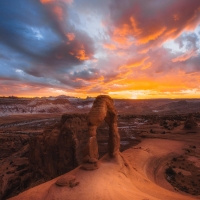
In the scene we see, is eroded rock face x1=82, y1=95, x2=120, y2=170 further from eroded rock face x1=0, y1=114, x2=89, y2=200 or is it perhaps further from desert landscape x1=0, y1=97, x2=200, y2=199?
eroded rock face x1=0, y1=114, x2=89, y2=200

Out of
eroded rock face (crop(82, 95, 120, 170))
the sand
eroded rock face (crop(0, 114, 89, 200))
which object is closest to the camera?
the sand

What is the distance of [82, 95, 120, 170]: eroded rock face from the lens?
30.9 feet

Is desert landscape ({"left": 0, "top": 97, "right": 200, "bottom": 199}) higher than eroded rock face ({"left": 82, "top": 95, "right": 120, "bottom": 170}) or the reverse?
the reverse

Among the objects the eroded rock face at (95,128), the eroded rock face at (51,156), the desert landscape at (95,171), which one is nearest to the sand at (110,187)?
the desert landscape at (95,171)

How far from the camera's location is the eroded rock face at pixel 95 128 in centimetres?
941

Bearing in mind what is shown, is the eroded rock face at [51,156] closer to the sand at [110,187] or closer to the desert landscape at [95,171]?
the desert landscape at [95,171]

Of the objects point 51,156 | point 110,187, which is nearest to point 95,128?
point 110,187

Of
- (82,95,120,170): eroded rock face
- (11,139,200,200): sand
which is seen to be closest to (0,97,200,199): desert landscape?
(11,139,200,200): sand

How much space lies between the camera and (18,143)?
81.0 ft

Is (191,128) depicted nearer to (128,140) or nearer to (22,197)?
(128,140)

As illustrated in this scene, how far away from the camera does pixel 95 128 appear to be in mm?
10289

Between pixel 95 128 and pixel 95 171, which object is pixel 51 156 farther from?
pixel 95 171

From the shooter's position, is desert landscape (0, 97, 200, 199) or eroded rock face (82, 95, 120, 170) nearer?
desert landscape (0, 97, 200, 199)

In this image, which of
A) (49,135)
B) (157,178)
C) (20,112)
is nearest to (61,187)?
(49,135)
